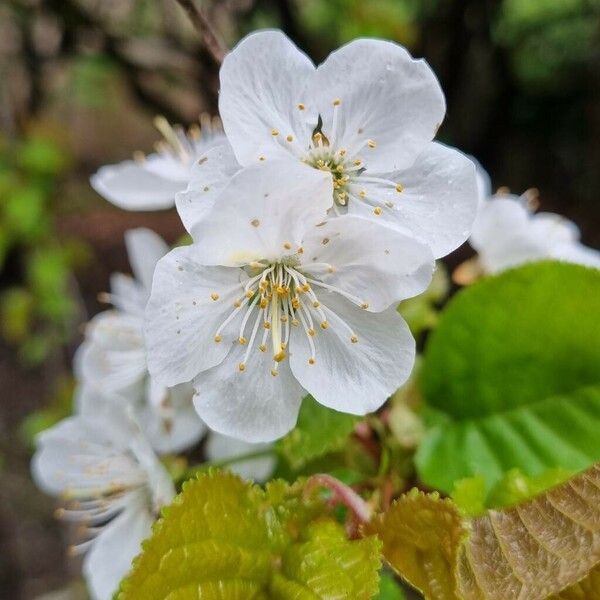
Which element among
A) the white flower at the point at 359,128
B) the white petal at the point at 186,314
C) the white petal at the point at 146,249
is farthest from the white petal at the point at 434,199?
the white petal at the point at 146,249

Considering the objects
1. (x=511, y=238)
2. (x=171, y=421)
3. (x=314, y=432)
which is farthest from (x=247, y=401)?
(x=511, y=238)

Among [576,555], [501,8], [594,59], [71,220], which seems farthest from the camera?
[71,220]

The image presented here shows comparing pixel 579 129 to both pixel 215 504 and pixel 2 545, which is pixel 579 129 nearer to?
pixel 2 545

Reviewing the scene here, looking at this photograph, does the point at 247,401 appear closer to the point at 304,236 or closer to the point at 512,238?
the point at 304,236

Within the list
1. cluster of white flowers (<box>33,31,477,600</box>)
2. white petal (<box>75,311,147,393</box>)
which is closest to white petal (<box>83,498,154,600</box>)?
white petal (<box>75,311,147,393</box>)

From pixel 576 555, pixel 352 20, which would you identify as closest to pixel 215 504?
pixel 576 555
